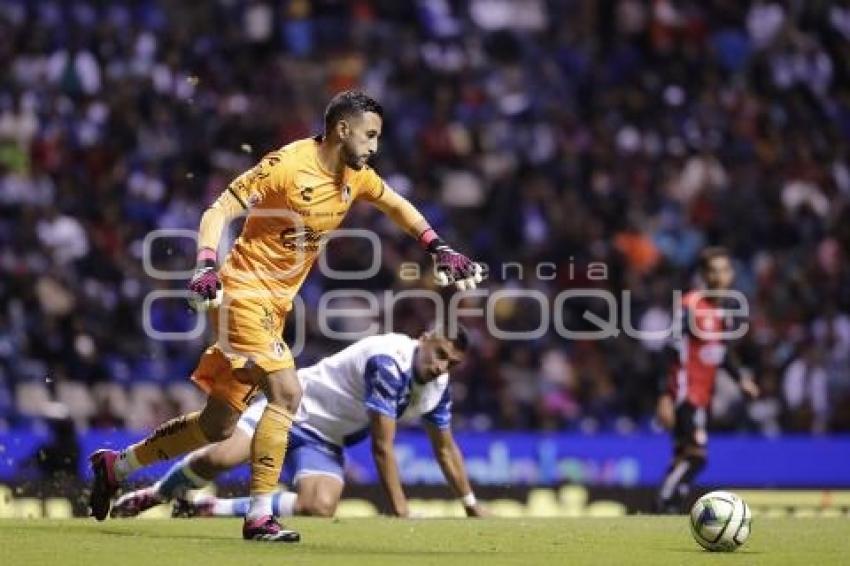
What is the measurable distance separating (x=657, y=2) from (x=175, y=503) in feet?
43.3

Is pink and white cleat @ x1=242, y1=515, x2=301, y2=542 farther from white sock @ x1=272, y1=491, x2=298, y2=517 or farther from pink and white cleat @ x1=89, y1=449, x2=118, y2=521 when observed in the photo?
white sock @ x1=272, y1=491, x2=298, y2=517

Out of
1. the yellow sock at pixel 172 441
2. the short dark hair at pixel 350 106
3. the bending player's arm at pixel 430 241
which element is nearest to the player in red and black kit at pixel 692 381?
the bending player's arm at pixel 430 241

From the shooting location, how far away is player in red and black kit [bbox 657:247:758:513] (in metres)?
16.5

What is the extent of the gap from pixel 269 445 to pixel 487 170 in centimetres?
1248

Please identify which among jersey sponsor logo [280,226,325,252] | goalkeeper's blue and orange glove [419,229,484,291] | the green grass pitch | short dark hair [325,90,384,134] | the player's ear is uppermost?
short dark hair [325,90,384,134]

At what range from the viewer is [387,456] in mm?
13961

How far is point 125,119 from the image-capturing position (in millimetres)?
22484

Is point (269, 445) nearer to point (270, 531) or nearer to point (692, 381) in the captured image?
point (270, 531)

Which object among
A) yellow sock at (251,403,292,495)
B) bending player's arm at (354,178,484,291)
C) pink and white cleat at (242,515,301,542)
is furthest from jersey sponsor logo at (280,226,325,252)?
pink and white cleat at (242,515,301,542)

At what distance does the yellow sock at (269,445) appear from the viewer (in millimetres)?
11078

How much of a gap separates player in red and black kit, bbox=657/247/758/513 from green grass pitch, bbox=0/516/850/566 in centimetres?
290

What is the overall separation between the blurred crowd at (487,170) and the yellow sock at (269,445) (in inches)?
309

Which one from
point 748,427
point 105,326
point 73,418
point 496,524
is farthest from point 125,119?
point 496,524

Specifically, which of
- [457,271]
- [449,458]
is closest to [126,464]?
[457,271]
